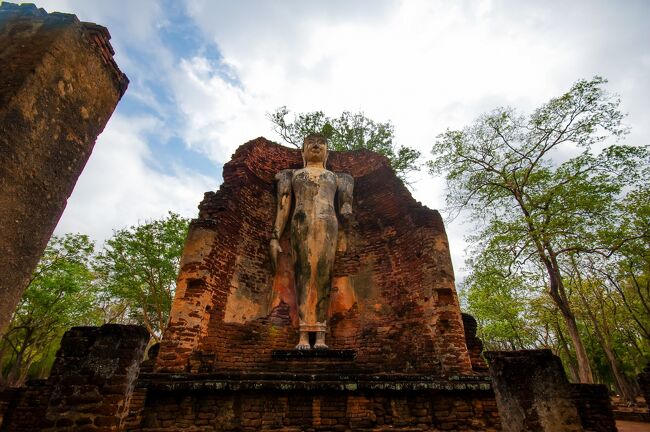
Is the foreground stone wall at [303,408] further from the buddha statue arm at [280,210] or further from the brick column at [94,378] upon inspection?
the buddha statue arm at [280,210]

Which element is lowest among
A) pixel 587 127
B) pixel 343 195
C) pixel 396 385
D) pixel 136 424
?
pixel 136 424

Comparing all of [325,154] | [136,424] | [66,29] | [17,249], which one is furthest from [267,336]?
[66,29]

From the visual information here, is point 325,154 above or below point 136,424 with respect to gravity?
above

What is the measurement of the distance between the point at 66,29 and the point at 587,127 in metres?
13.1

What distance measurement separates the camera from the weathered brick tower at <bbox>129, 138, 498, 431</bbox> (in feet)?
16.1

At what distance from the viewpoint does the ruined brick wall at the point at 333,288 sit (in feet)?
21.0

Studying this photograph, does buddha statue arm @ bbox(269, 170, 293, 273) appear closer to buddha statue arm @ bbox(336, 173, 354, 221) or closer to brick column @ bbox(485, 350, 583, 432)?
buddha statue arm @ bbox(336, 173, 354, 221)

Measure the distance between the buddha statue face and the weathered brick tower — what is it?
0.70 meters

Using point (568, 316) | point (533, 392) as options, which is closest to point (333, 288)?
point (533, 392)

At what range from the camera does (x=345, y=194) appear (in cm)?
860

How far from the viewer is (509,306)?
22016 millimetres

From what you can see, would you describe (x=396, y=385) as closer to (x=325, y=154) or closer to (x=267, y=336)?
(x=267, y=336)

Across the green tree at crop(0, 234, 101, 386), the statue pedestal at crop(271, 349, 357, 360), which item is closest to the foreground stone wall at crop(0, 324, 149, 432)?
the statue pedestal at crop(271, 349, 357, 360)

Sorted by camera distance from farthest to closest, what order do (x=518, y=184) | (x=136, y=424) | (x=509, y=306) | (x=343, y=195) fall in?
1. (x=509, y=306)
2. (x=518, y=184)
3. (x=343, y=195)
4. (x=136, y=424)
